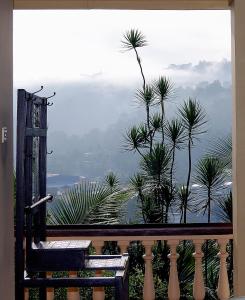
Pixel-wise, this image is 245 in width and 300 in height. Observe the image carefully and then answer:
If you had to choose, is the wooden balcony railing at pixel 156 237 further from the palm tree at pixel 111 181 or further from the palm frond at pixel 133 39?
the palm frond at pixel 133 39

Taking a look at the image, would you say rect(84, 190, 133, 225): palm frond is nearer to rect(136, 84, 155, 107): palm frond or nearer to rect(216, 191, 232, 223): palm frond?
rect(216, 191, 232, 223): palm frond

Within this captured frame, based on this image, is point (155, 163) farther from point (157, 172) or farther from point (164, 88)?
point (164, 88)

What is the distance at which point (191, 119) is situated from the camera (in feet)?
26.0

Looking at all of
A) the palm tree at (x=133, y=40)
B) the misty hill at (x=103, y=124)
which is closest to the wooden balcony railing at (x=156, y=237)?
the misty hill at (x=103, y=124)

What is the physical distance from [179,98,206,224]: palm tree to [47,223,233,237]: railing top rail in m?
3.91

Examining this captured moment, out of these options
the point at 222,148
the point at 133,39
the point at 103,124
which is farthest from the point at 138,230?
the point at 103,124

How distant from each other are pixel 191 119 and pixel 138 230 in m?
4.16

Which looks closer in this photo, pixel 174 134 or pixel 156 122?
pixel 174 134

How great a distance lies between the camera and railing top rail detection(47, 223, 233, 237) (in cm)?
391

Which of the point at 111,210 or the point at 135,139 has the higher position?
the point at 135,139

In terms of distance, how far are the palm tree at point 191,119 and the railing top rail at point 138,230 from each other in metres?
3.91

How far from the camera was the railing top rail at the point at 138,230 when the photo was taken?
3914mm

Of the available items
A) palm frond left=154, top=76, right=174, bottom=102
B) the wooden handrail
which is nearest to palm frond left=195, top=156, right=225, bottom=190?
palm frond left=154, top=76, right=174, bottom=102

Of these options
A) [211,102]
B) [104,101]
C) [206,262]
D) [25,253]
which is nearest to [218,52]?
[211,102]
